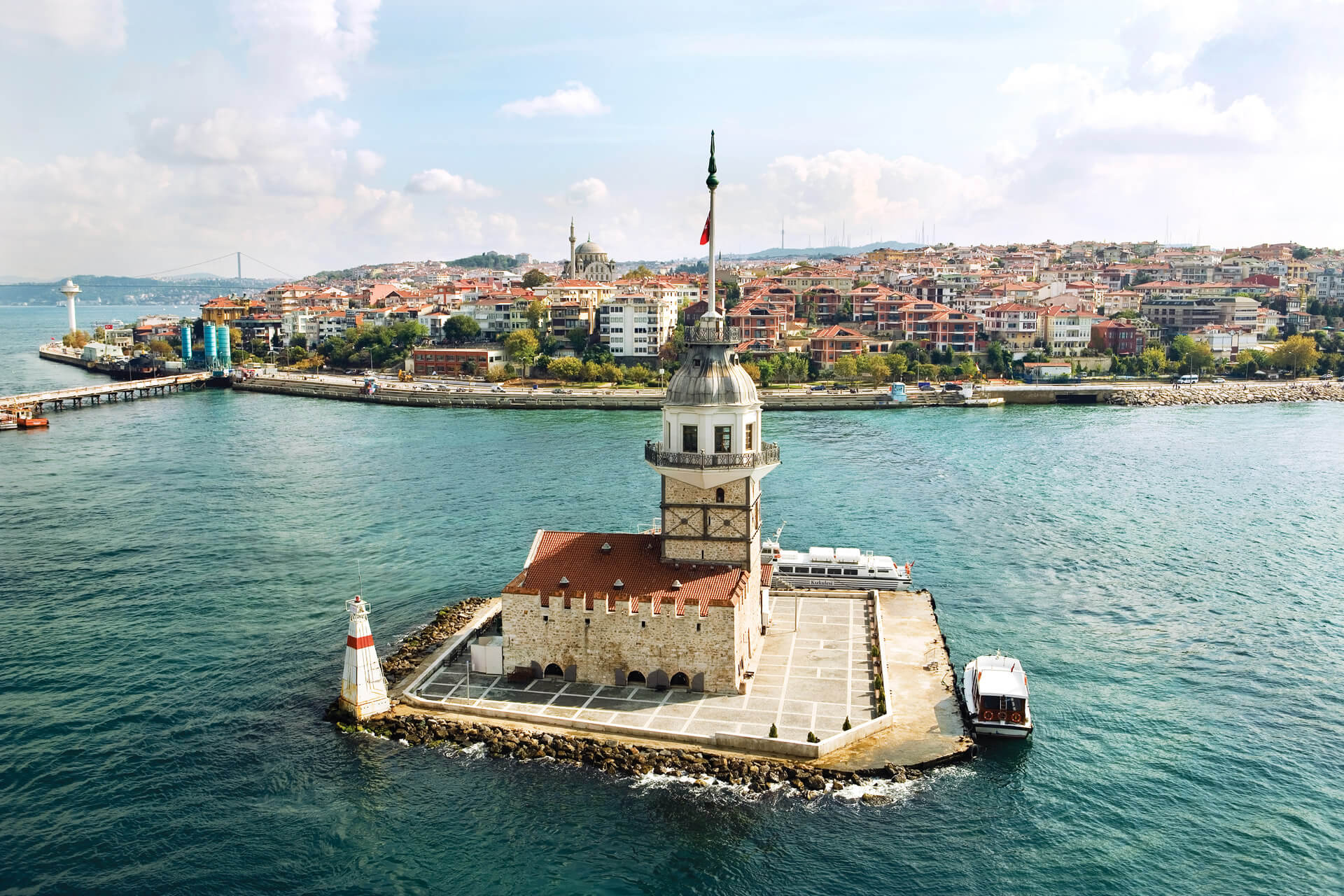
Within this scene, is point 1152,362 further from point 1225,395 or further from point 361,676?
point 361,676

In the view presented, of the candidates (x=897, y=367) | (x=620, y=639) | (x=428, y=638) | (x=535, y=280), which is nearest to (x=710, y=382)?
(x=620, y=639)

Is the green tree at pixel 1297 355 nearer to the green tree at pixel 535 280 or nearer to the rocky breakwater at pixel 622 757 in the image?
the green tree at pixel 535 280

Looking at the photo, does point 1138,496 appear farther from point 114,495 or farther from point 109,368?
point 109,368

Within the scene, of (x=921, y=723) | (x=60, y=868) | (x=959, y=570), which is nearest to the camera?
(x=60, y=868)

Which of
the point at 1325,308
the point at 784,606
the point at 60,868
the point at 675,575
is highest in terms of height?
the point at 1325,308

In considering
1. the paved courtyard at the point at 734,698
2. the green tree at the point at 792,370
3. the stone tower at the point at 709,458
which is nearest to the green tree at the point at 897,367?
the green tree at the point at 792,370

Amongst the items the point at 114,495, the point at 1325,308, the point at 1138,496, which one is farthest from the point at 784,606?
the point at 1325,308

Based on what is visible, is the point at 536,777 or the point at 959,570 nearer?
the point at 536,777
